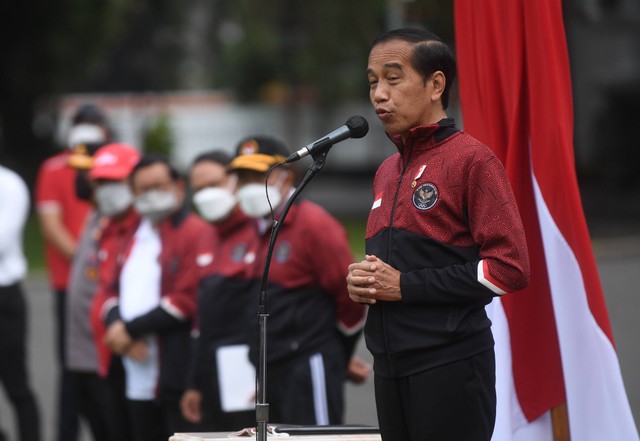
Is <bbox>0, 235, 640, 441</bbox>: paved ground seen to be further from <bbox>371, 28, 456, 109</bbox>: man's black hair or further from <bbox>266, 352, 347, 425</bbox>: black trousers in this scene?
<bbox>371, 28, 456, 109</bbox>: man's black hair

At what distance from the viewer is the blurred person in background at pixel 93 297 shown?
6512 millimetres

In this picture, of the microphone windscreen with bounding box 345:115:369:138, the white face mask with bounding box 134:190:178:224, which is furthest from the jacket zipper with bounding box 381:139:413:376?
the white face mask with bounding box 134:190:178:224

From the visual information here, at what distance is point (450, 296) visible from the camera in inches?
138

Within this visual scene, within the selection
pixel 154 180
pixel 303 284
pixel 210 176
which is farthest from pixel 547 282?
pixel 154 180

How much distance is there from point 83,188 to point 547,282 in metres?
3.77

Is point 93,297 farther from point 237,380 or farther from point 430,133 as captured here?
point 430,133

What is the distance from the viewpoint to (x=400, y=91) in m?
3.62

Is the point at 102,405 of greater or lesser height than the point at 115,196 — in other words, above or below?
below

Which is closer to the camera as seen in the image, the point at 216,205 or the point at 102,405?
the point at 216,205

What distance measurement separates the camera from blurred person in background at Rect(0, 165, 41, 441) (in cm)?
690

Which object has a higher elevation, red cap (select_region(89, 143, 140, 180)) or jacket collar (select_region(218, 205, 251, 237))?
red cap (select_region(89, 143, 140, 180))

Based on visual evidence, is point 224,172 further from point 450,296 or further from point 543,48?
point 450,296

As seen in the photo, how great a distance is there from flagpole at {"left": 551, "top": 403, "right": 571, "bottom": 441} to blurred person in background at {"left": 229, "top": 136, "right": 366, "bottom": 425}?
1.33 m

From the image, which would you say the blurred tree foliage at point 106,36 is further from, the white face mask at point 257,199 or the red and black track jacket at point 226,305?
the white face mask at point 257,199
